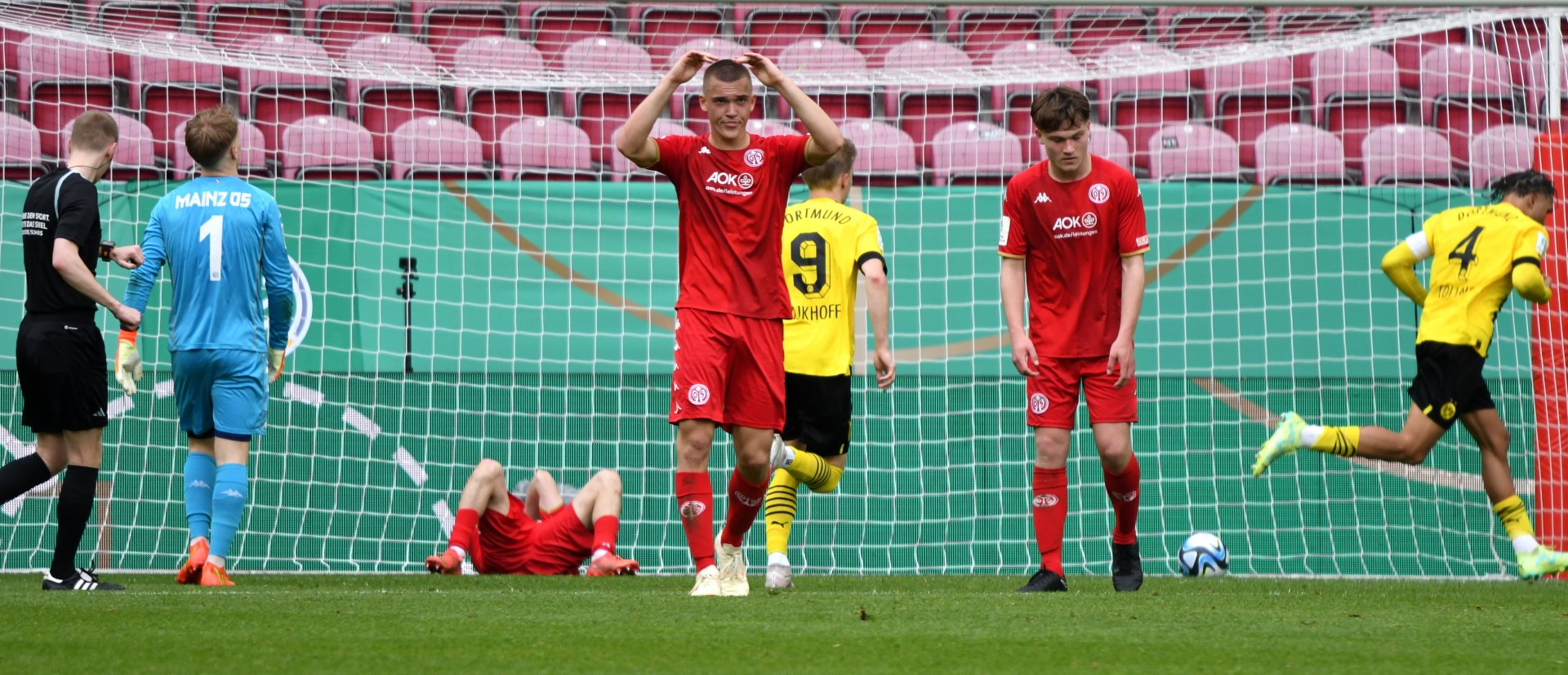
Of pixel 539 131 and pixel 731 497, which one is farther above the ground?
pixel 539 131

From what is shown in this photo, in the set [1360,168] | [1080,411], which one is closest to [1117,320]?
[1080,411]

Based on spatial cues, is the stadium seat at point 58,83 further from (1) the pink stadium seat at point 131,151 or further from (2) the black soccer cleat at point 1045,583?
(2) the black soccer cleat at point 1045,583

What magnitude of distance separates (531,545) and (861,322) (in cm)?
241

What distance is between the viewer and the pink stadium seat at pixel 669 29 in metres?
→ 10.0

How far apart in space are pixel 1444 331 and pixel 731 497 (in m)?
3.36

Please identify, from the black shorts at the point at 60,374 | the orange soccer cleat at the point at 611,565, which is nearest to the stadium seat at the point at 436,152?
A: the orange soccer cleat at the point at 611,565

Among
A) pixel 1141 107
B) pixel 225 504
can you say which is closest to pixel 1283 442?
pixel 1141 107

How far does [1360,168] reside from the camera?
9633 millimetres

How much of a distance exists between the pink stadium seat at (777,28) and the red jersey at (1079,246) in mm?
4684

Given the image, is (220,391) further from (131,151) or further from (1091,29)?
(1091,29)

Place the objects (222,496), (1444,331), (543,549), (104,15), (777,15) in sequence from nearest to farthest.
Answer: (222,496), (1444,331), (543,549), (104,15), (777,15)

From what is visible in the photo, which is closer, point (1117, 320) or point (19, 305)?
point (1117, 320)

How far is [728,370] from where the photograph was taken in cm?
476

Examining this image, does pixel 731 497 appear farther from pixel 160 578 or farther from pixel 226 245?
pixel 160 578
